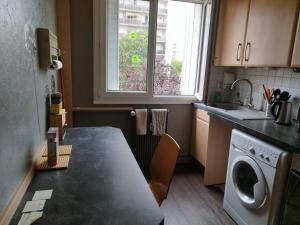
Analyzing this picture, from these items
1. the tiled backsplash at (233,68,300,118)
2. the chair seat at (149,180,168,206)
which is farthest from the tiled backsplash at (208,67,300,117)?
the chair seat at (149,180,168,206)

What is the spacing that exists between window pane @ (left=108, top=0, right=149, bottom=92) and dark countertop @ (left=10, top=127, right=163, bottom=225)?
1.40m

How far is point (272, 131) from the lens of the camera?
5.36 ft

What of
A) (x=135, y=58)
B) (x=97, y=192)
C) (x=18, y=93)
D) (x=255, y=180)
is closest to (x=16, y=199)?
(x=97, y=192)

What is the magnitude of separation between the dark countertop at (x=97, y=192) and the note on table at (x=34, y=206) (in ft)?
0.06

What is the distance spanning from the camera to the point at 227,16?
2.44m

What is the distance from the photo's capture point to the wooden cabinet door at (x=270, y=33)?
A: 5.58 ft

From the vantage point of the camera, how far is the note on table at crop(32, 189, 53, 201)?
859 millimetres

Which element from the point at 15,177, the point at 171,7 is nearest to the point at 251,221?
the point at 15,177

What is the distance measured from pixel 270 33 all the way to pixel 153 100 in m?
1.39

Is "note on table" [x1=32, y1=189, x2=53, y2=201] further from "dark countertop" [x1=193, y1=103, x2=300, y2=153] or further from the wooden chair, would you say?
"dark countertop" [x1=193, y1=103, x2=300, y2=153]

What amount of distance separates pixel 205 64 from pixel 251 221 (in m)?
1.74

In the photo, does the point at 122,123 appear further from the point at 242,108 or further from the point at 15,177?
the point at 15,177

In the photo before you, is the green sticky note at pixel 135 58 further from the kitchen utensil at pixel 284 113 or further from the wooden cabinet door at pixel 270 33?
the kitchen utensil at pixel 284 113

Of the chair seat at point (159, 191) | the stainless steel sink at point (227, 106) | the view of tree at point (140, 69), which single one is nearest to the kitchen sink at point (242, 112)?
the stainless steel sink at point (227, 106)
